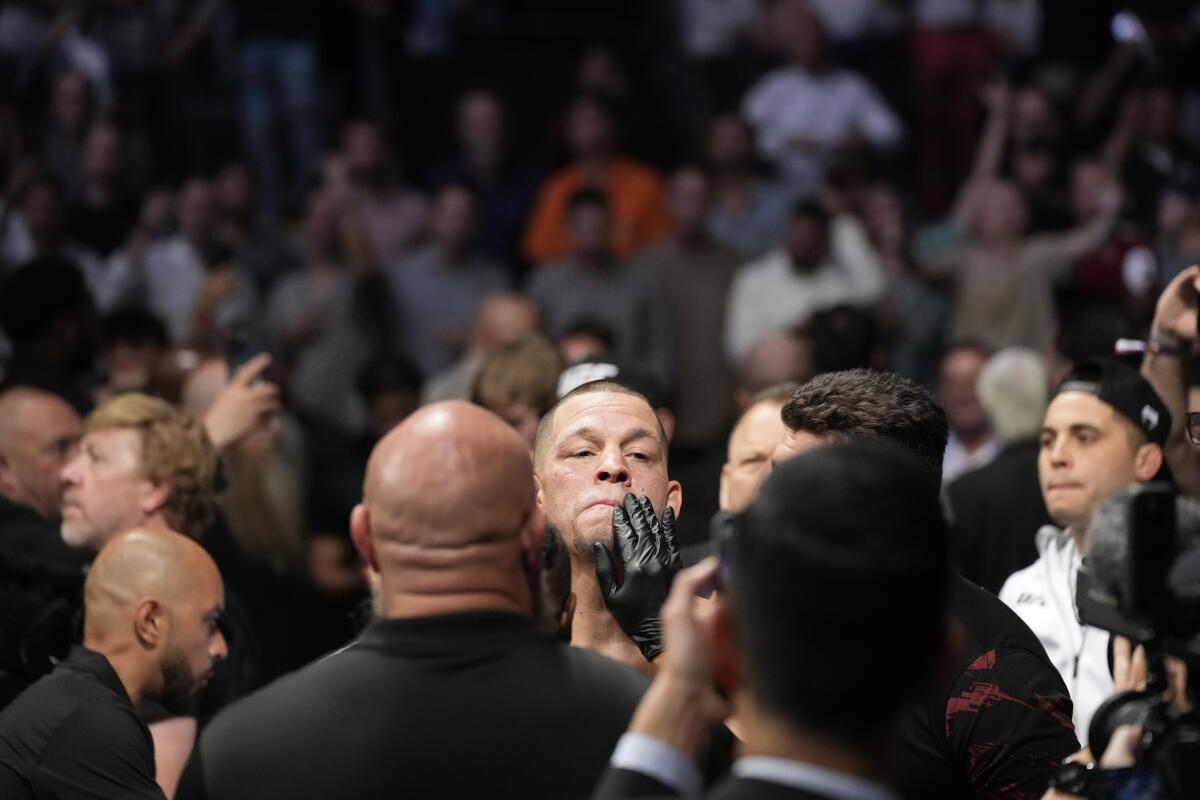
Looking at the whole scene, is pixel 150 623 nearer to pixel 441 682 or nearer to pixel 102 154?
pixel 441 682

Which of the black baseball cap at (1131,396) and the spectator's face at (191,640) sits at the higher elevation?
the black baseball cap at (1131,396)

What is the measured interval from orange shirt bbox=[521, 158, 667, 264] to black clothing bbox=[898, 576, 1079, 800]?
6926 mm

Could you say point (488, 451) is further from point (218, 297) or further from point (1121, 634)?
point (218, 297)

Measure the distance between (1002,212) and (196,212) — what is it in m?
4.61

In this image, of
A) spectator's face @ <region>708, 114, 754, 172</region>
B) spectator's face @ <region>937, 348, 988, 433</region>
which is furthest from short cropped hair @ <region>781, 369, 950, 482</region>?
spectator's face @ <region>708, 114, 754, 172</region>

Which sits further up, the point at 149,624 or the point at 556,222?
the point at 556,222

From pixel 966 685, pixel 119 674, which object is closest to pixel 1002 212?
pixel 966 685

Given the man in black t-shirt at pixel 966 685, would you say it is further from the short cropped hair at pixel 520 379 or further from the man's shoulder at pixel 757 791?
the short cropped hair at pixel 520 379

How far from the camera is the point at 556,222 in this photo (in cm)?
1060

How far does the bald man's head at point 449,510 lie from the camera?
2.77 metres

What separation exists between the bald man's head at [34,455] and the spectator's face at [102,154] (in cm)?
487

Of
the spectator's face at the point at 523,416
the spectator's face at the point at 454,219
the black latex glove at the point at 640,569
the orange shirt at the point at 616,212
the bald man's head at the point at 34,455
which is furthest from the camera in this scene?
the orange shirt at the point at 616,212

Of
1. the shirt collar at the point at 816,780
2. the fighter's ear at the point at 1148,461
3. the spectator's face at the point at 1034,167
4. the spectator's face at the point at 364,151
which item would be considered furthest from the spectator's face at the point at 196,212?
the shirt collar at the point at 816,780

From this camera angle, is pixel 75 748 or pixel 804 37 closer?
pixel 75 748
